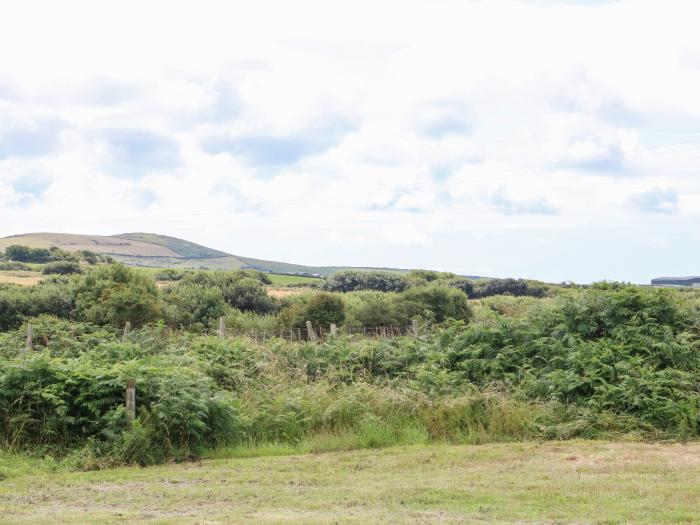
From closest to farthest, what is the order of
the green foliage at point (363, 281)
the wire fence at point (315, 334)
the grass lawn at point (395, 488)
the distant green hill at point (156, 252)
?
the grass lawn at point (395, 488)
the wire fence at point (315, 334)
the green foliage at point (363, 281)
the distant green hill at point (156, 252)

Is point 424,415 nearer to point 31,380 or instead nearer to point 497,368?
point 497,368

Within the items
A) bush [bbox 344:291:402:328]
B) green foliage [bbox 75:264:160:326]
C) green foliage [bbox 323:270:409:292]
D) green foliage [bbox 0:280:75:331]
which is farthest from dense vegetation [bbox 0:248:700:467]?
green foliage [bbox 323:270:409:292]

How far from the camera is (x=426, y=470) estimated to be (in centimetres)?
1096

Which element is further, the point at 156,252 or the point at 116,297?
the point at 156,252

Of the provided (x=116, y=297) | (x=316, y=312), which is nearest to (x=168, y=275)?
(x=316, y=312)

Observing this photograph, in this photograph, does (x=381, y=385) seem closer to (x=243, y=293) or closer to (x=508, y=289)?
(x=243, y=293)

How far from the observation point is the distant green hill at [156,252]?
455 feet

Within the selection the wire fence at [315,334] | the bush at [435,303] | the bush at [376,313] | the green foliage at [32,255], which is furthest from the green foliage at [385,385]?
the green foliage at [32,255]

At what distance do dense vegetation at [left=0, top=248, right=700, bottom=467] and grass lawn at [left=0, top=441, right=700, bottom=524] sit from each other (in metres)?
0.93

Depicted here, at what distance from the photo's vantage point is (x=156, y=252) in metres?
153

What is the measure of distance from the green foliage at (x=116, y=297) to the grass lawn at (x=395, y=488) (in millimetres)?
26212

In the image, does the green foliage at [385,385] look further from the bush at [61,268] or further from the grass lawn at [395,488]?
the bush at [61,268]

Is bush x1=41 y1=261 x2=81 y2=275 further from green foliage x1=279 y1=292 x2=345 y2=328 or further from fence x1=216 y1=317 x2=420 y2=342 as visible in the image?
fence x1=216 y1=317 x2=420 y2=342

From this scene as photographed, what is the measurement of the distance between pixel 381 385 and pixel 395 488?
7.21m
